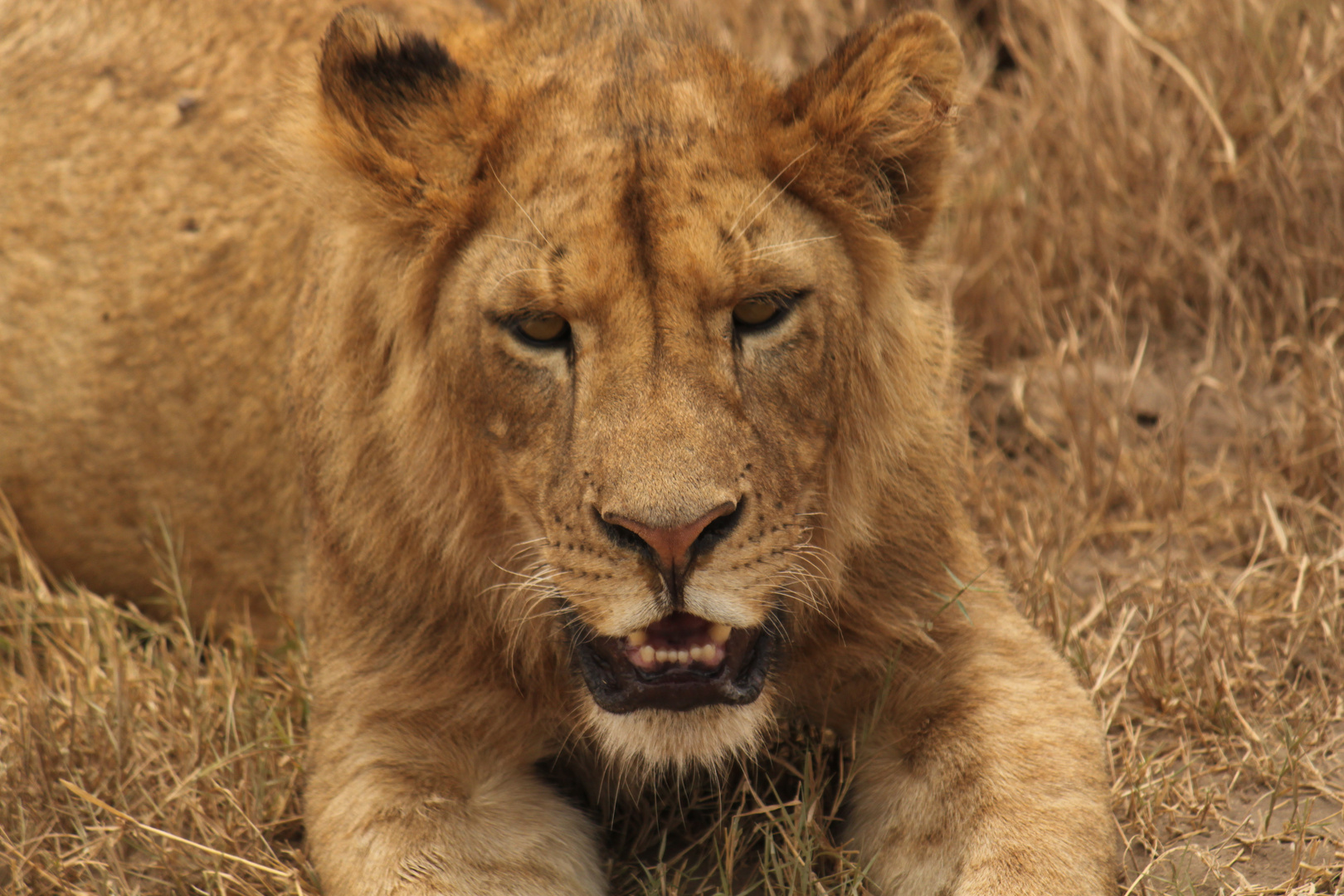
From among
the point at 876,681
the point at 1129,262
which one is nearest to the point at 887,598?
the point at 876,681

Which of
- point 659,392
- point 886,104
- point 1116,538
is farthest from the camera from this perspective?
point 1116,538

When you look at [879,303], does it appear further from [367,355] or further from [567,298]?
[367,355]

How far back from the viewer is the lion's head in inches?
102

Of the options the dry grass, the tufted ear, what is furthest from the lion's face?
the dry grass

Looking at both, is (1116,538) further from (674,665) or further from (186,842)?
(186,842)

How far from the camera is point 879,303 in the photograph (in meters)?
2.99

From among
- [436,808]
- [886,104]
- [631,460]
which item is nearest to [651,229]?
[631,460]

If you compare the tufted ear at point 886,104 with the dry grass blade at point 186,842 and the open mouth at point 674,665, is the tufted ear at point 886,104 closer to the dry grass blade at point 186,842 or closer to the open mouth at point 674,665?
the open mouth at point 674,665

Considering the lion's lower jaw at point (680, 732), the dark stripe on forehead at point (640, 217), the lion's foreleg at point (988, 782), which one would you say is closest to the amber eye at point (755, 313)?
the dark stripe on forehead at point (640, 217)

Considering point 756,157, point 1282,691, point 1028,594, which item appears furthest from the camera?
point 1028,594

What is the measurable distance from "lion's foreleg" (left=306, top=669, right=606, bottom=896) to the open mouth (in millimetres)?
411

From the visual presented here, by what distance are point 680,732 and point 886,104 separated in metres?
1.16

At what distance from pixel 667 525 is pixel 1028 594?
1631 millimetres

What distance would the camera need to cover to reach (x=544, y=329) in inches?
105
